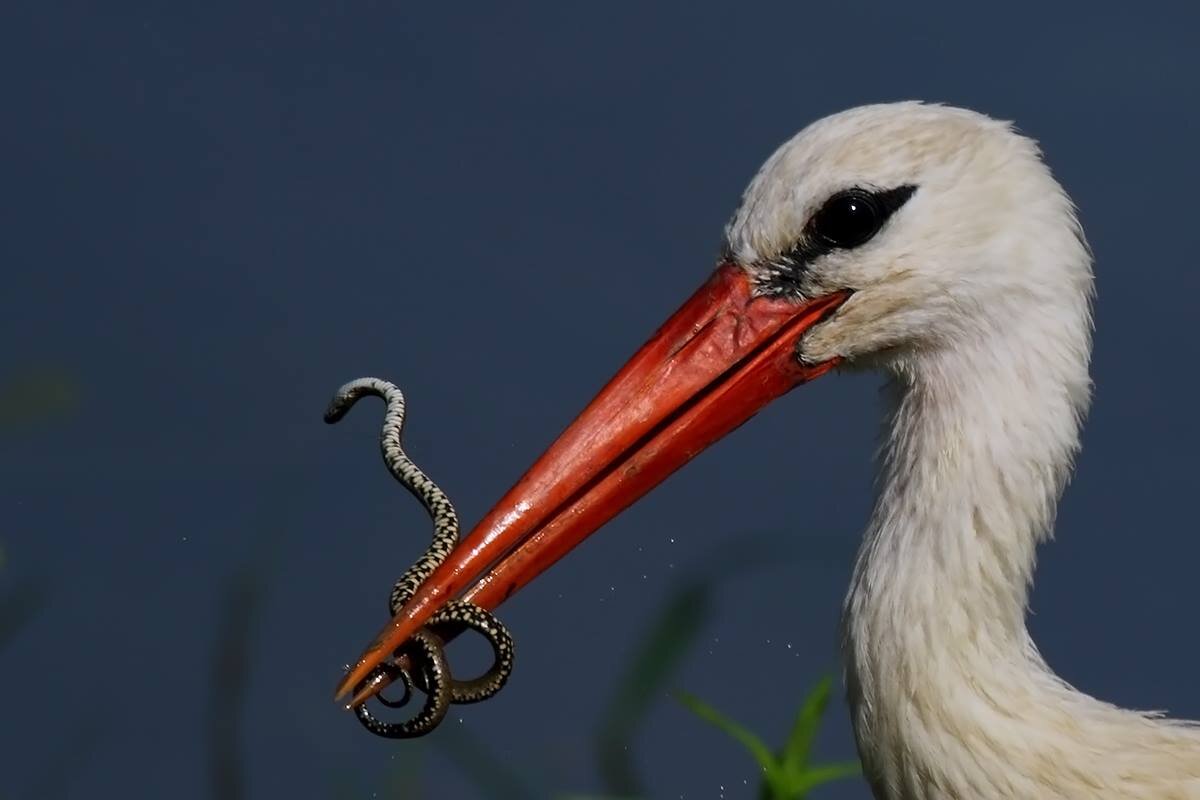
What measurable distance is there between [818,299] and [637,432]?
31cm

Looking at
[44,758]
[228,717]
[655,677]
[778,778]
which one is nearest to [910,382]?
[778,778]

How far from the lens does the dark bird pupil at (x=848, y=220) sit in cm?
245

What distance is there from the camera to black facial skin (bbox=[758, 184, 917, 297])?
2.45 m

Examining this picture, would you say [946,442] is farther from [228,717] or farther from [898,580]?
[228,717]

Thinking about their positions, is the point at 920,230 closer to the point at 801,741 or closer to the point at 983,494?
the point at 983,494

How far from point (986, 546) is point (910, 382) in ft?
0.85

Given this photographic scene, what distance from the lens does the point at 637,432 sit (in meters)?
2.50

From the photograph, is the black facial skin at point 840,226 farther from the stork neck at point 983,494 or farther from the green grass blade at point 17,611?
the green grass blade at point 17,611

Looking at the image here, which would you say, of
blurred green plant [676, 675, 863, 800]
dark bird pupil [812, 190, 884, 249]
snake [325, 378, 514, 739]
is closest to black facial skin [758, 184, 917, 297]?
dark bird pupil [812, 190, 884, 249]

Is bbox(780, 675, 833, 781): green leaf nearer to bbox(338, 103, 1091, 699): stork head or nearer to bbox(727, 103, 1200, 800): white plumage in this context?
bbox(727, 103, 1200, 800): white plumage

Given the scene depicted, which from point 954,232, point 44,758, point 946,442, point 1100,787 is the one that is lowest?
point 44,758

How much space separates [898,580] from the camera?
2.40 meters

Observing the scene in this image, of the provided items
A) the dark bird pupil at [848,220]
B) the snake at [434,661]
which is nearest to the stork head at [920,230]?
the dark bird pupil at [848,220]

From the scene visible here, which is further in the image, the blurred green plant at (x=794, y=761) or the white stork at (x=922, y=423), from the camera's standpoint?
the blurred green plant at (x=794, y=761)
